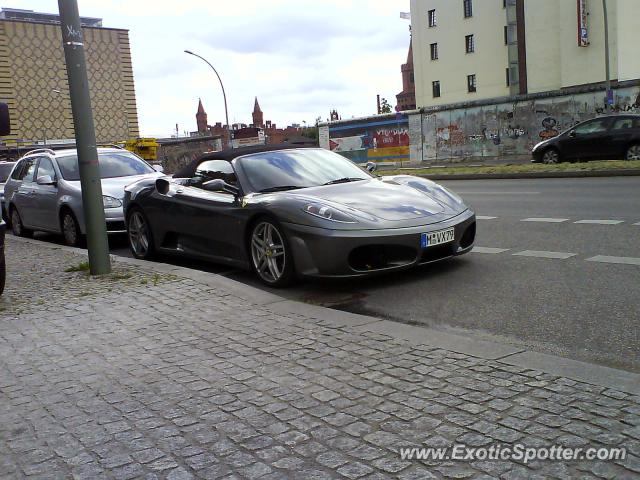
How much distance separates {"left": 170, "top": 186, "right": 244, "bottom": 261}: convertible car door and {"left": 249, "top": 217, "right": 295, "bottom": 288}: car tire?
0.78ft

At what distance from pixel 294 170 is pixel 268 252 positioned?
1.17m

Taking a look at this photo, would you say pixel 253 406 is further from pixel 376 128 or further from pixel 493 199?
pixel 376 128

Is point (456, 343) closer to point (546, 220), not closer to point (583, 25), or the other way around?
point (546, 220)

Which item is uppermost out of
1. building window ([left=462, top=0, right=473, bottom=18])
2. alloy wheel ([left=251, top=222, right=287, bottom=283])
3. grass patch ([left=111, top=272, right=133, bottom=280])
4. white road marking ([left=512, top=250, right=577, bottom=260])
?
building window ([left=462, top=0, right=473, bottom=18])

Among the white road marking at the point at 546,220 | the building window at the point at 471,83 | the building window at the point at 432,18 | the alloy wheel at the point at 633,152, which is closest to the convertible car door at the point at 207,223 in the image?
the white road marking at the point at 546,220

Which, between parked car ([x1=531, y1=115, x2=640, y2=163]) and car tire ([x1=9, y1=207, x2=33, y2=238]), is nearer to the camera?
car tire ([x1=9, y1=207, x2=33, y2=238])

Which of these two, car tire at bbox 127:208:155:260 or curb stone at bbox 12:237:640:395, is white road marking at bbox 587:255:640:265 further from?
car tire at bbox 127:208:155:260

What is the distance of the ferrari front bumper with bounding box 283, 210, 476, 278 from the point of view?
18.6 feet

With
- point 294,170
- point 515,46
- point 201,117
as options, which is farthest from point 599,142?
point 201,117

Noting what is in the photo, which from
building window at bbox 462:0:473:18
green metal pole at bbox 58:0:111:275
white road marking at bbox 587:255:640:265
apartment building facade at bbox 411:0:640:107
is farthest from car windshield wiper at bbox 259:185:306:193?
building window at bbox 462:0:473:18

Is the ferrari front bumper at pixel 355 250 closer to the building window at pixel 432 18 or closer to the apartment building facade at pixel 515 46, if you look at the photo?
the apartment building facade at pixel 515 46

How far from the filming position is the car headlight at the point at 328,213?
19.0ft

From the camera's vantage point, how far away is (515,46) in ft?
167

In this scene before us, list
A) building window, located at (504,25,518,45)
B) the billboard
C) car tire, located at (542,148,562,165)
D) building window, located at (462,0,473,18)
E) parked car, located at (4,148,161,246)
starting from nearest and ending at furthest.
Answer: parked car, located at (4,148,161,246)
car tire, located at (542,148,562,165)
the billboard
building window, located at (504,25,518,45)
building window, located at (462,0,473,18)
